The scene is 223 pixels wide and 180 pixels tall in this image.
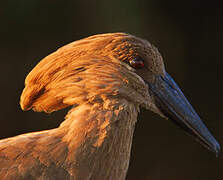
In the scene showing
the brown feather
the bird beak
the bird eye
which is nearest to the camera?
the brown feather

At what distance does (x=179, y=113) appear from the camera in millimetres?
2172

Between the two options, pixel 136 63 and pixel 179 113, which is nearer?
pixel 136 63

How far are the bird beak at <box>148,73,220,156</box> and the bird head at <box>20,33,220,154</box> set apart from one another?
4.7 inches

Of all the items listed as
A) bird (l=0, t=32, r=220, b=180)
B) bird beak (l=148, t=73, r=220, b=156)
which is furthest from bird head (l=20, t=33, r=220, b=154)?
bird beak (l=148, t=73, r=220, b=156)

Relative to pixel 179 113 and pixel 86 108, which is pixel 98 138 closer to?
pixel 86 108

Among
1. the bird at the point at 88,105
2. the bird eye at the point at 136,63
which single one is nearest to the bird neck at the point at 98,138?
the bird at the point at 88,105

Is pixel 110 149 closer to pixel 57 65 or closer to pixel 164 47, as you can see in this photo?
pixel 57 65

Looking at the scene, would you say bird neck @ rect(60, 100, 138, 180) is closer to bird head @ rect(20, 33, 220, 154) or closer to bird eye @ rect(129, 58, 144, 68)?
bird head @ rect(20, 33, 220, 154)

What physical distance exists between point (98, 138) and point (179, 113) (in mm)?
534

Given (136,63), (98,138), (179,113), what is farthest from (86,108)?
(179,113)

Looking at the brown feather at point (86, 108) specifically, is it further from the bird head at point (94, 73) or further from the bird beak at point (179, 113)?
the bird beak at point (179, 113)

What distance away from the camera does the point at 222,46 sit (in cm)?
543

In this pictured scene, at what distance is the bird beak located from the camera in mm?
2150

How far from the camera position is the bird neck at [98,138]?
1868mm
